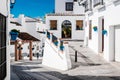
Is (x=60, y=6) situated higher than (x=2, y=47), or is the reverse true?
(x=60, y=6)

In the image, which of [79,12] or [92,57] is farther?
[79,12]

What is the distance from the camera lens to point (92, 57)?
24109 mm

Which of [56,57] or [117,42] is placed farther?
[56,57]

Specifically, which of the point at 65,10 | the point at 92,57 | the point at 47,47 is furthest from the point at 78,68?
the point at 65,10

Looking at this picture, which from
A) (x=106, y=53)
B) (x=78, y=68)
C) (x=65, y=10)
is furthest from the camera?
(x=65, y=10)

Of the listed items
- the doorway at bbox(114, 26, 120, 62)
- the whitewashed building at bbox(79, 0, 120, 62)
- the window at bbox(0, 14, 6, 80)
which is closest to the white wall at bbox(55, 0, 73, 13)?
the whitewashed building at bbox(79, 0, 120, 62)

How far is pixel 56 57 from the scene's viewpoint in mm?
23172

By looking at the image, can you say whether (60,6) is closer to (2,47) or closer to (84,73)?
(84,73)

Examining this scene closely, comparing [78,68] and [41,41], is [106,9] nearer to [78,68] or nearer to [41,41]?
[78,68]

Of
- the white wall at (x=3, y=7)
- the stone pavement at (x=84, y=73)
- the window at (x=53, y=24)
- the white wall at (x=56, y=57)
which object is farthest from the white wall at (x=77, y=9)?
the white wall at (x=3, y=7)

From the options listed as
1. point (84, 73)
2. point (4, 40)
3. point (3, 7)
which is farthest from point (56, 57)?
point (3, 7)

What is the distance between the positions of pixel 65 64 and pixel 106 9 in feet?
18.7

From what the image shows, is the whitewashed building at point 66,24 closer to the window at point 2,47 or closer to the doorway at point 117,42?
the doorway at point 117,42

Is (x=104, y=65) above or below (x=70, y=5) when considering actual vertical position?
below
